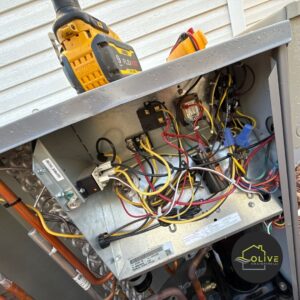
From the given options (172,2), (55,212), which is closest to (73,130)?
(55,212)

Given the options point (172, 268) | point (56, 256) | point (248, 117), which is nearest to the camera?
point (56, 256)

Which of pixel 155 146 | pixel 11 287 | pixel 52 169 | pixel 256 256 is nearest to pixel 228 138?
pixel 155 146

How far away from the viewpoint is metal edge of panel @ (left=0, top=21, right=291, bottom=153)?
0.33 meters

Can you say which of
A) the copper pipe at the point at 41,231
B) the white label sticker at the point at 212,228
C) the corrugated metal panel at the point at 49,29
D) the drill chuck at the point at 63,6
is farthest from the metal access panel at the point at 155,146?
the corrugated metal panel at the point at 49,29

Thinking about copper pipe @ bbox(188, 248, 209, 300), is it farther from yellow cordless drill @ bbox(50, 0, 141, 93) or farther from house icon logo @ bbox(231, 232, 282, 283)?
yellow cordless drill @ bbox(50, 0, 141, 93)

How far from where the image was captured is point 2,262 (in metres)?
0.74

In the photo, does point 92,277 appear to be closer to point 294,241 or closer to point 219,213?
point 219,213

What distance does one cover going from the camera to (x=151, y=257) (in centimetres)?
57

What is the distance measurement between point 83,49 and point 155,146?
16.6 inches

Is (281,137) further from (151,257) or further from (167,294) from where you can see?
(167,294)

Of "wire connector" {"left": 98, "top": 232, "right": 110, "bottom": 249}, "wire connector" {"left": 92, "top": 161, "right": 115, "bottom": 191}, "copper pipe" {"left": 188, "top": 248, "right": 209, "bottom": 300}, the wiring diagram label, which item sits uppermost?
"wire connector" {"left": 92, "top": 161, "right": 115, "bottom": 191}

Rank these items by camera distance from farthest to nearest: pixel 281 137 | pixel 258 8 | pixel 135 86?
pixel 258 8
pixel 281 137
pixel 135 86

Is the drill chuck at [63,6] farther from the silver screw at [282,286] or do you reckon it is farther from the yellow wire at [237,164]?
the silver screw at [282,286]

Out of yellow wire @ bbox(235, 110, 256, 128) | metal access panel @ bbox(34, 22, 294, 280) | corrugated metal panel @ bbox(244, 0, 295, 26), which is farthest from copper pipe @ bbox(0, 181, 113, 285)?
Answer: corrugated metal panel @ bbox(244, 0, 295, 26)
